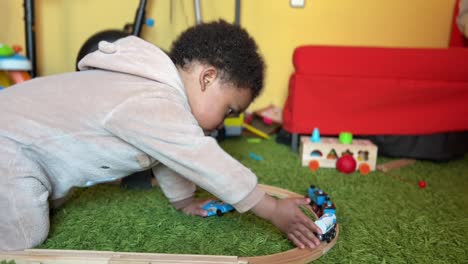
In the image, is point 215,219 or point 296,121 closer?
point 215,219

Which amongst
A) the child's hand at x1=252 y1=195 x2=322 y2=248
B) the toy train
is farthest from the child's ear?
the toy train

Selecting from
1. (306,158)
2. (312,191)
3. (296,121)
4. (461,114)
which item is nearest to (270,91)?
(296,121)

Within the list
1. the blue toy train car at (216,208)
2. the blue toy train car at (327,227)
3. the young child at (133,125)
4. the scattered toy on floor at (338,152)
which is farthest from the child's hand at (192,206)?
the scattered toy on floor at (338,152)

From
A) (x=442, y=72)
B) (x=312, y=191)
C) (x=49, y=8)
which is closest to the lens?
(x=312, y=191)

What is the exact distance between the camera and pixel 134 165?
89 cm

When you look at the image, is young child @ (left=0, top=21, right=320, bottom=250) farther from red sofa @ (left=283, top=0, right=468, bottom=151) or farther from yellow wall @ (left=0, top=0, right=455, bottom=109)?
yellow wall @ (left=0, top=0, right=455, bottom=109)

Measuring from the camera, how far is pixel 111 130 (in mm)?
794

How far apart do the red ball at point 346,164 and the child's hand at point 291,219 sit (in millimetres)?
612

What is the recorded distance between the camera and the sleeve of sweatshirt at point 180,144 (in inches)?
29.4

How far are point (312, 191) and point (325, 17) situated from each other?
1.21 m

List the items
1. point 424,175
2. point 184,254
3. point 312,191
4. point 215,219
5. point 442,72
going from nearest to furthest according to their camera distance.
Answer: point 184,254 → point 215,219 → point 312,191 → point 424,175 → point 442,72

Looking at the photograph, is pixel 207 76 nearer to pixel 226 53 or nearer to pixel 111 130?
pixel 226 53

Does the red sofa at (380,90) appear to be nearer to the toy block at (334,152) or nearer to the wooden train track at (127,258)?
the toy block at (334,152)

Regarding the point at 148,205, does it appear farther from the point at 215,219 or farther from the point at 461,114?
the point at 461,114
